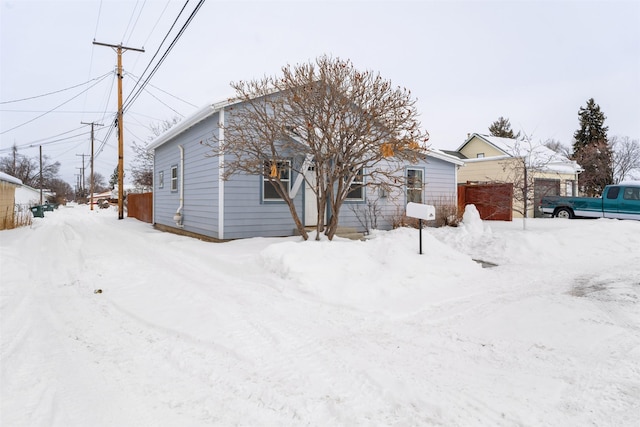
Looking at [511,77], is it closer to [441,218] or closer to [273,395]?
[441,218]

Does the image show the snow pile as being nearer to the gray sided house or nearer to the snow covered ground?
the snow covered ground

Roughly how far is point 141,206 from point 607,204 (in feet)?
73.5

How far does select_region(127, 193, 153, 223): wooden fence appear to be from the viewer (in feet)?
61.2

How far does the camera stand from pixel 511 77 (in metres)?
18.2

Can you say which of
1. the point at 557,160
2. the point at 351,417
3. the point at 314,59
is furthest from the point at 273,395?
the point at 557,160

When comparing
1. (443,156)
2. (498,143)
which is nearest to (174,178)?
(443,156)

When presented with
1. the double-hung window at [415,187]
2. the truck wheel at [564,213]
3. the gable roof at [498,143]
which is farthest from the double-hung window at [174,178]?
the gable roof at [498,143]

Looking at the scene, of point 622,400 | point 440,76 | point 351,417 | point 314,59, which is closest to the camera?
point 351,417

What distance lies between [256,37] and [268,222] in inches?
270

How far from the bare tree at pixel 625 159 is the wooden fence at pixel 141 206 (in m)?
38.0

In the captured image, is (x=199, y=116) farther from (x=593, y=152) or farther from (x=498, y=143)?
(x=593, y=152)

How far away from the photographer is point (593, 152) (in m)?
30.4

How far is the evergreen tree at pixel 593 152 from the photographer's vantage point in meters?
30.2

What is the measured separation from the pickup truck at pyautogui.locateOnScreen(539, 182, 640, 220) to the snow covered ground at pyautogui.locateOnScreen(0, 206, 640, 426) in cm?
870
